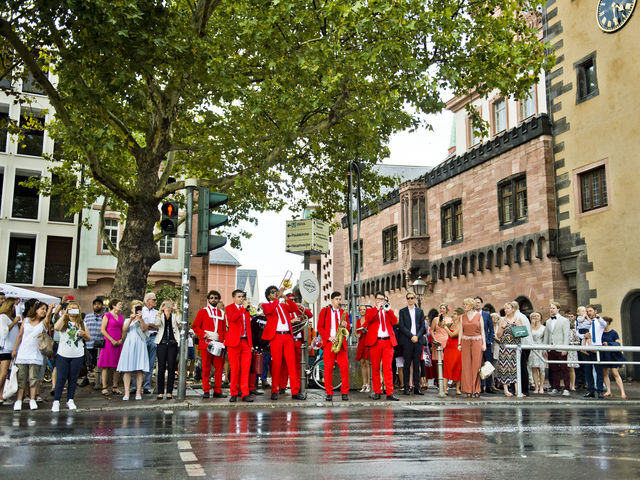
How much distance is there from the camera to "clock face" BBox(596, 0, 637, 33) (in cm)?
2269

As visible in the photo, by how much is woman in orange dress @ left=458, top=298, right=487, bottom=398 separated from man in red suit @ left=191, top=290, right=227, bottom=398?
16.6ft

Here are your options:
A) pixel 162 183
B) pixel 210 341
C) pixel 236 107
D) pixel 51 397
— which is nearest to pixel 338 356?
pixel 210 341

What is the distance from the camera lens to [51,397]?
583 inches

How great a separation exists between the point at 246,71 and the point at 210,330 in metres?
8.09

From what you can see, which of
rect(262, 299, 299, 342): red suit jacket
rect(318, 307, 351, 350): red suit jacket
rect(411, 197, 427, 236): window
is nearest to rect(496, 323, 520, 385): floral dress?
rect(318, 307, 351, 350): red suit jacket

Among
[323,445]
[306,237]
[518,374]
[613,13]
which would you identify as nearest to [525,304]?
[613,13]

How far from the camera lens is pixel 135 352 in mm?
13727

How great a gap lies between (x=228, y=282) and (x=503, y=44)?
4836cm

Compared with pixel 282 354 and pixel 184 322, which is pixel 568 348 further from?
pixel 184 322

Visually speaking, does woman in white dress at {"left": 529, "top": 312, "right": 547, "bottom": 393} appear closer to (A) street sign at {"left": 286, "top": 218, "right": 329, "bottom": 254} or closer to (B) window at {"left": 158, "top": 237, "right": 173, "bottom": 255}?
Result: (A) street sign at {"left": 286, "top": 218, "right": 329, "bottom": 254}

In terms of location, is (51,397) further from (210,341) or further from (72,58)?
(72,58)

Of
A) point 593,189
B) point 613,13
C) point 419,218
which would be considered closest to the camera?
point 613,13

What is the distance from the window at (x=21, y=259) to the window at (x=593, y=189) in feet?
96.2

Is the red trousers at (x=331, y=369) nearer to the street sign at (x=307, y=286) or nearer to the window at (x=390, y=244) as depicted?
the street sign at (x=307, y=286)
